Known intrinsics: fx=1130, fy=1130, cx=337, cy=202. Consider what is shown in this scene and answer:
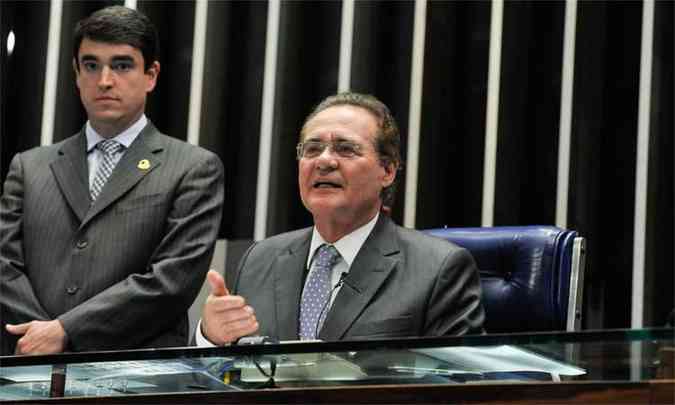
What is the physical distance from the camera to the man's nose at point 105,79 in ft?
9.62

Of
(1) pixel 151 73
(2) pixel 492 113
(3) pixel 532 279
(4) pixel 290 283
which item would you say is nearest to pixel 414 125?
(2) pixel 492 113

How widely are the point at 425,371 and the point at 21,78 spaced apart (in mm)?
3576

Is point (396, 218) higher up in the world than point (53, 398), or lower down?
higher up

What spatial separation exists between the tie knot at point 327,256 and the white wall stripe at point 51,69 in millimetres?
2377

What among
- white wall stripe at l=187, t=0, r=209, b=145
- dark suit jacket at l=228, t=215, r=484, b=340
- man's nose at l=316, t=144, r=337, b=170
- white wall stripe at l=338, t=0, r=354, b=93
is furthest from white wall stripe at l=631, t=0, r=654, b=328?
man's nose at l=316, t=144, r=337, b=170

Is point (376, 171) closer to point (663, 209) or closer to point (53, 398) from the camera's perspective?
point (53, 398)

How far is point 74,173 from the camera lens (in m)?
2.89

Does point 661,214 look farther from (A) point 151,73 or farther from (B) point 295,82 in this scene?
(A) point 151,73

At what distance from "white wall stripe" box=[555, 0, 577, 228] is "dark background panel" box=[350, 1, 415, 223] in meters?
0.59

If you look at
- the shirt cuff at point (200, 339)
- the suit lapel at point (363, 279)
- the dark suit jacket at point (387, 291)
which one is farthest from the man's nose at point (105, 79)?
the shirt cuff at point (200, 339)

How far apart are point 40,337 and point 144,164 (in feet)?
1.84

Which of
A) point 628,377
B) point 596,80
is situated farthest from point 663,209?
point 628,377

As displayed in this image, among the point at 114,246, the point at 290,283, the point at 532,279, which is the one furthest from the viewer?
the point at 114,246

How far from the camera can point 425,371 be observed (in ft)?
4.49
